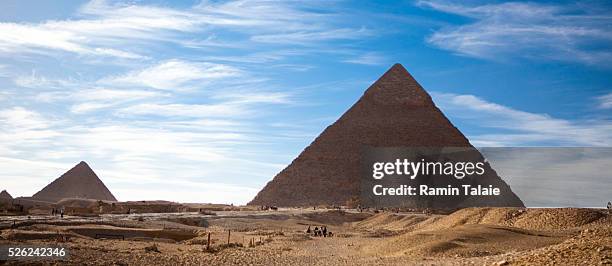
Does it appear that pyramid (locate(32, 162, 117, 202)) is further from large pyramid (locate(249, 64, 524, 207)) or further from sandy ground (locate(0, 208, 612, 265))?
sandy ground (locate(0, 208, 612, 265))

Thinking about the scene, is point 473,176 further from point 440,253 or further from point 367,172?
point 440,253

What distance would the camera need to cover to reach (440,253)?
17797 millimetres

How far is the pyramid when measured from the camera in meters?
95.0

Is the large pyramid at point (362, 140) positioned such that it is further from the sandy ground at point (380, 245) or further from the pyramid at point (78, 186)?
the sandy ground at point (380, 245)

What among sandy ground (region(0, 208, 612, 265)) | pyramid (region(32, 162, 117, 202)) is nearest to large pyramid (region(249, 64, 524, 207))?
pyramid (region(32, 162, 117, 202))

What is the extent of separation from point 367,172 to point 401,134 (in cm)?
1228

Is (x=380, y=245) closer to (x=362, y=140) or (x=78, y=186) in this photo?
(x=362, y=140)

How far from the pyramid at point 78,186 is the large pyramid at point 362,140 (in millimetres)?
26147

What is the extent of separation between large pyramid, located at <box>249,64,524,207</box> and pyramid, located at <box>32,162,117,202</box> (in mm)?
26147

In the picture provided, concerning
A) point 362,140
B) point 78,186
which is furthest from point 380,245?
point 78,186

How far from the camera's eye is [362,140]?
99.6m

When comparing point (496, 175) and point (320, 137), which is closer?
point (496, 175)

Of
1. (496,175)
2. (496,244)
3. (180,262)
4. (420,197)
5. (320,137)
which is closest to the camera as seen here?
(180,262)

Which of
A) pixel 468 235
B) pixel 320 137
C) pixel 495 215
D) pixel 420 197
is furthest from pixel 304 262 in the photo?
pixel 320 137
